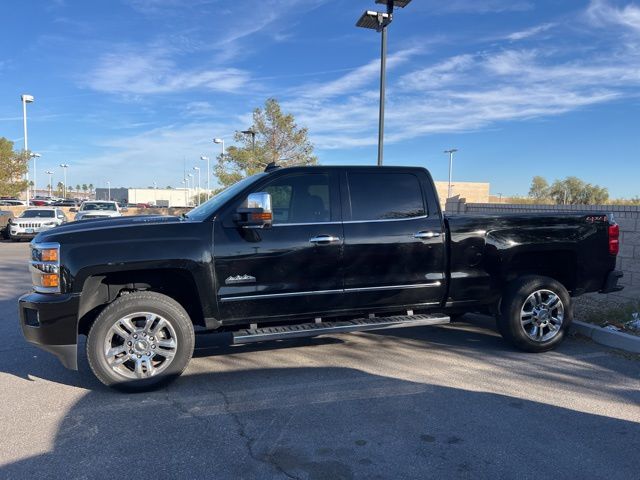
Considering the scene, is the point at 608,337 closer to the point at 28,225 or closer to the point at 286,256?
the point at 286,256

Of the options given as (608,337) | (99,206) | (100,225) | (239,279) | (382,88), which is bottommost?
(608,337)

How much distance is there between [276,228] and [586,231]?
3.57 meters

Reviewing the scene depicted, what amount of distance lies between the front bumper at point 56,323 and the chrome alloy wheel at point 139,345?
30 centimetres

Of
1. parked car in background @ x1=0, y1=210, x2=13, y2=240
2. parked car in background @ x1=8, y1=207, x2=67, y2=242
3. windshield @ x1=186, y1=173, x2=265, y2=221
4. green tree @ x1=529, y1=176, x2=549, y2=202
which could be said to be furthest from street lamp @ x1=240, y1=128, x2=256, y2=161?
green tree @ x1=529, y1=176, x2=549, y2=202

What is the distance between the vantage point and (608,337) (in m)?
5.89

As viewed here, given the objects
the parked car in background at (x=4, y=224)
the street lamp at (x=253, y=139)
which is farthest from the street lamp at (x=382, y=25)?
the parked car in background at (x=4, y=224)

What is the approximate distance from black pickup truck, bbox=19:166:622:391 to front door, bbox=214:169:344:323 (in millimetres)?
11

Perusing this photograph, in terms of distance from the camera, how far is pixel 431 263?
17.5 feet

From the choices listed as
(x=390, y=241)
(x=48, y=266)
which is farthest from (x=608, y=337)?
(x=48, y=266)

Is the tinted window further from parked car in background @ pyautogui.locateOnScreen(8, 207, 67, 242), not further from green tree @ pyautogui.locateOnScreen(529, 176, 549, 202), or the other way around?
green tree @ pyautogui.locateOnScreen(529, 176, 549, 202)

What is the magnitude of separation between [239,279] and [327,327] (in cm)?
101

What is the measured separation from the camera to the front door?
4.68 meters

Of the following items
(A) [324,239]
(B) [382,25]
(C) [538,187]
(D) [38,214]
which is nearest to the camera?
(A) [324,239]

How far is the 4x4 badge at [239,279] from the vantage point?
467 cm
